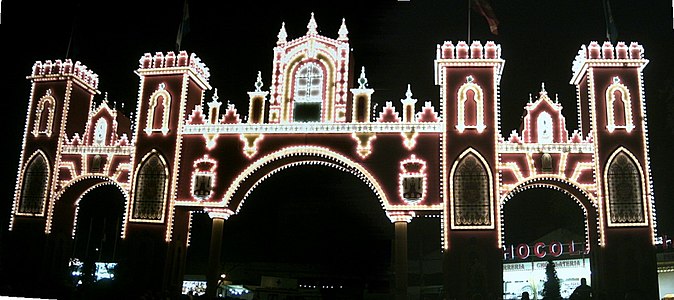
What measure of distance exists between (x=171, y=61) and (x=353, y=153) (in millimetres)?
6376

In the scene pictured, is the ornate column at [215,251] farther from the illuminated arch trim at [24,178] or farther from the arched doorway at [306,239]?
the arched doorway at [306,239]

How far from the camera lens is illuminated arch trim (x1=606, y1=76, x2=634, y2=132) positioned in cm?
1822

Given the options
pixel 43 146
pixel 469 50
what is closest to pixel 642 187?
pixel 469 50

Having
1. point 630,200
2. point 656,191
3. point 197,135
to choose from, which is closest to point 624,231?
point 630,200

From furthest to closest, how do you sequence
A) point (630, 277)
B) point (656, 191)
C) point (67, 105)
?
point (656, 191)
point (67, 105)
point (630, 277)

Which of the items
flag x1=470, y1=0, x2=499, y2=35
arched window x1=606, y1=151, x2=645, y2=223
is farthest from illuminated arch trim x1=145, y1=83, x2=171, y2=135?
arched window x1=606, y1=151, x2=645, y2=223

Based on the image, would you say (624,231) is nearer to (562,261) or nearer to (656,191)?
(656,191)

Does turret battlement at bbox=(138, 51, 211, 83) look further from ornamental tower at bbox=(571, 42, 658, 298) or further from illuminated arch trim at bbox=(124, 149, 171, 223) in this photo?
ornamental tower at bbox=(571, 42, 658, 298)

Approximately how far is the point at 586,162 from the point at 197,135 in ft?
36.7

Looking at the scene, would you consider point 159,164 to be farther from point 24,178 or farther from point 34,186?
point 24,178

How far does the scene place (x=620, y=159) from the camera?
18.0m

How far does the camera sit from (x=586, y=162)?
60.4 ft

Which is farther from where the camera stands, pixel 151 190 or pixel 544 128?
pixel 151 190

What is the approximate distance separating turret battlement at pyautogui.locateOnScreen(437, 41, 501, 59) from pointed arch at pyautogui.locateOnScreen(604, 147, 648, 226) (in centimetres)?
428
